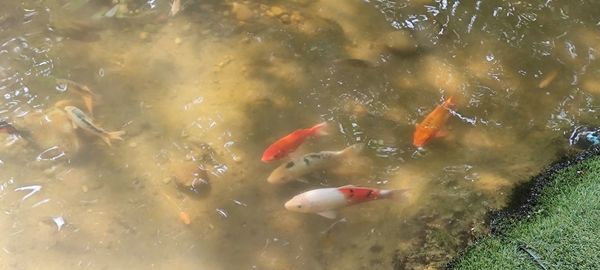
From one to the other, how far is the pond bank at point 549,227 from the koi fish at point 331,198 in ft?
1.81

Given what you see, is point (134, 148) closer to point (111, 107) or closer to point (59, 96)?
point (111, 107)

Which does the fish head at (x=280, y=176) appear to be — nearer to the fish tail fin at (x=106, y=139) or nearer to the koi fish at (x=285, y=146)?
the koi fish at (x=285, y=146)

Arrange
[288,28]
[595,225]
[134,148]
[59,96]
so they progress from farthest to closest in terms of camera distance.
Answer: [288,28], [59,96], [134,148], [595,225]

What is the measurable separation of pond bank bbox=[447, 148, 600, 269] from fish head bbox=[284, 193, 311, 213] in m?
0.80

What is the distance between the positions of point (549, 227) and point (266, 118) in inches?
69.1

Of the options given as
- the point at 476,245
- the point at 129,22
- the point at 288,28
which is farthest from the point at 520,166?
the point at 129,22

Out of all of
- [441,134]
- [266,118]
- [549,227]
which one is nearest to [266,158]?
[266,118]

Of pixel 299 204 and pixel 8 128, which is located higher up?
pixel 299 204

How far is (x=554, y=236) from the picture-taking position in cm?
267

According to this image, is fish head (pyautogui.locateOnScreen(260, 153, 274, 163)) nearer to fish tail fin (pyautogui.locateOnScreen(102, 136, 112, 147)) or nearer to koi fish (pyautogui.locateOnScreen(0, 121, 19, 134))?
fish tail fin (pyautogui.locateOnScreen(102, 136, 112, 147))

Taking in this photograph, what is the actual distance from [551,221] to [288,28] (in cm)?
224

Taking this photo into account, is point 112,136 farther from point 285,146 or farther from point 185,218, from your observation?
point 285,146

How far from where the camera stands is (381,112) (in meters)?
3.47

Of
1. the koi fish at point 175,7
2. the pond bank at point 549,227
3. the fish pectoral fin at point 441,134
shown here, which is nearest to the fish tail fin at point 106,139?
the koi fish at point 175,7
